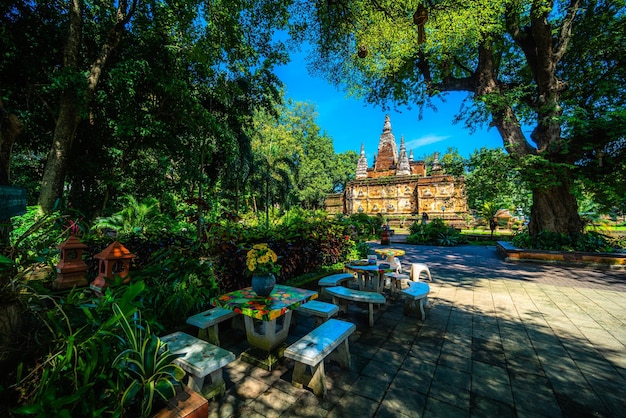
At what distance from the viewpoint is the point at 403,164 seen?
3778 cm

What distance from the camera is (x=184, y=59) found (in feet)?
32.2

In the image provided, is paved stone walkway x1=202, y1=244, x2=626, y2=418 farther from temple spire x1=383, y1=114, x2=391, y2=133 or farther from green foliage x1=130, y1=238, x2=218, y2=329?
temple spire x1=383, y1=114, x2=391, y2=133

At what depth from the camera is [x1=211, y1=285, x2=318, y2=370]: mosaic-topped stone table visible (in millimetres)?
2730

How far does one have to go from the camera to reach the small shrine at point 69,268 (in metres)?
3.05

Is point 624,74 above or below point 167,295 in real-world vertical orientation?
above

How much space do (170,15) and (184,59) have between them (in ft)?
5.00

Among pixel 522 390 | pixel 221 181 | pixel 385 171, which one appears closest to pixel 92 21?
pixel 221 181

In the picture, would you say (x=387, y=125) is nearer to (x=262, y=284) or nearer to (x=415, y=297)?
(x=415, y=297)

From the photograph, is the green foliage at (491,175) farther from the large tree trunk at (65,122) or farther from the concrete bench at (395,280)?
the large tree trunk at (65,122)

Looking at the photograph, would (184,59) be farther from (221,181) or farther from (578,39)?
(578,39)

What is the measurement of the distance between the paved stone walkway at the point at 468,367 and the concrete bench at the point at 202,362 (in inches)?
6.0

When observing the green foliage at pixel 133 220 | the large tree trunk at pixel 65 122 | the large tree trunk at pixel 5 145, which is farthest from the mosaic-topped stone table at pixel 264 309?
the large tree trunk at pixel 65 122

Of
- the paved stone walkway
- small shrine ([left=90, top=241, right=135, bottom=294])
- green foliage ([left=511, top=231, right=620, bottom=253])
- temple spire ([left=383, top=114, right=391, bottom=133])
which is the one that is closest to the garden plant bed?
green foliage ([left=511, top=231, right=620, bottom=253])

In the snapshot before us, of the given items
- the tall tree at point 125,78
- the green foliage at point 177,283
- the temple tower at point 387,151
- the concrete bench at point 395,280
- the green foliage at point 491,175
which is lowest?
the concrete bench at point 395,280
